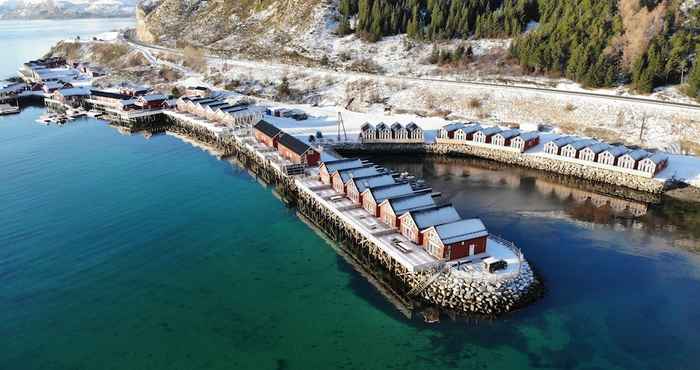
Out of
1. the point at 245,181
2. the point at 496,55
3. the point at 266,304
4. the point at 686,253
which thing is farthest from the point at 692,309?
the point at 496,55

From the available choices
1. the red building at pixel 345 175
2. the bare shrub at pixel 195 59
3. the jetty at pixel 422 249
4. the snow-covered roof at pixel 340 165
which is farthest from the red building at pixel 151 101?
the red building at pixel 345 175

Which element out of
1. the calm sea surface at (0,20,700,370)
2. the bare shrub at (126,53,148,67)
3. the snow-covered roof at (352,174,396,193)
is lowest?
the calm sea surface at (0,20,700,370)

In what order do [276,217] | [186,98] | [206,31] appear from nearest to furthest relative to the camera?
[276,217]
[186,98]
[206,31]

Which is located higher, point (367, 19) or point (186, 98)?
point (367, 19)

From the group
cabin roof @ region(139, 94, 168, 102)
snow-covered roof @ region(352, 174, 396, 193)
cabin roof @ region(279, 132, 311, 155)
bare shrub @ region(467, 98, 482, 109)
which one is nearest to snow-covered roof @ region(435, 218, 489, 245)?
snow-covered roof @ region(352, 174, 396, 193)

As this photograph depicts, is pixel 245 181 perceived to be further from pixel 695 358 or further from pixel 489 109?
pixel 695 358

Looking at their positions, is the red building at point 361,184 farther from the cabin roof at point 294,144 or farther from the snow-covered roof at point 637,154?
the snow-covered roof at point 637,154

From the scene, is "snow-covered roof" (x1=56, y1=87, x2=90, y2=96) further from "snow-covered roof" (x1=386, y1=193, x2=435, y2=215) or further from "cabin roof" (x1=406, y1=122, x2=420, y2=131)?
"snow-covered roof" (x1=386, y1=193, x2=435, y2=215)
